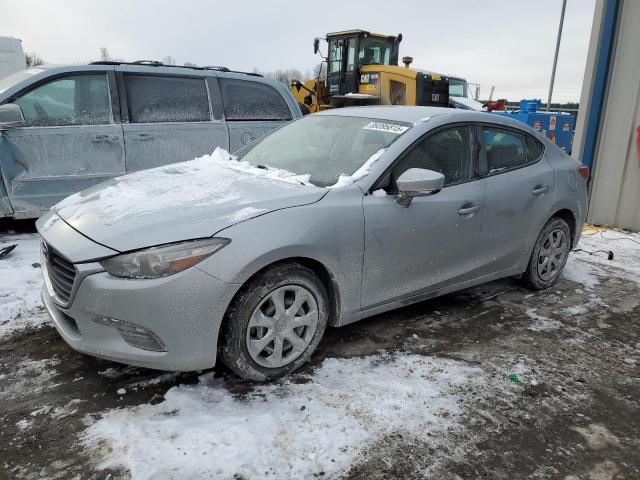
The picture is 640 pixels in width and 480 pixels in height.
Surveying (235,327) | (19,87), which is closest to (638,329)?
(235,327)

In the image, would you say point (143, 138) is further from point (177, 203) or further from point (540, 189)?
point (540, 189)

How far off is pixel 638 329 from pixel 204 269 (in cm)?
→ 347

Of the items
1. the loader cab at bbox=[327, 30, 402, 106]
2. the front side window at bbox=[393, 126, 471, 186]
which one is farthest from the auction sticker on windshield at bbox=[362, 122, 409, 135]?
the loader cab at bbox=[327, 30, 402, 106]

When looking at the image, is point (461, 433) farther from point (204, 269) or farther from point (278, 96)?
point (278, 96)

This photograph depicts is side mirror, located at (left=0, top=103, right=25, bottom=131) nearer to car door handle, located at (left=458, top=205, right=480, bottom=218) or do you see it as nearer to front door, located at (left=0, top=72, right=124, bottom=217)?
front door, located at (left=0, top=72, right=124, bottom=217)

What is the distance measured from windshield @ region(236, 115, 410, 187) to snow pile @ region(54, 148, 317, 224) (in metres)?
0.14

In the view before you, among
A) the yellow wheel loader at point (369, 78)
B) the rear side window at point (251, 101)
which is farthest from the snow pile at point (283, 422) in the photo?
the yellow wheel loader at point (369, 78)

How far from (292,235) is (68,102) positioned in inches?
148

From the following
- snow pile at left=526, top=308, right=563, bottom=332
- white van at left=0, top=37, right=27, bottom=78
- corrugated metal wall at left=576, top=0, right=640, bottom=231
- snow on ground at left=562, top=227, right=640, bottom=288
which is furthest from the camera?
white van at left=0, top=37, right=27, bottom=78

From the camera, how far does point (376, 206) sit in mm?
3117

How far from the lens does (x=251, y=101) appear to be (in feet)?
20.3

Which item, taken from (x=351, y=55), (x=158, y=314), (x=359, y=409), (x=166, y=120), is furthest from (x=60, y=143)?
(x=351, y=55)

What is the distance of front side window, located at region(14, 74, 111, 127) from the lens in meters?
5.04

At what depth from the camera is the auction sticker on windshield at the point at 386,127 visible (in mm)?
3472
